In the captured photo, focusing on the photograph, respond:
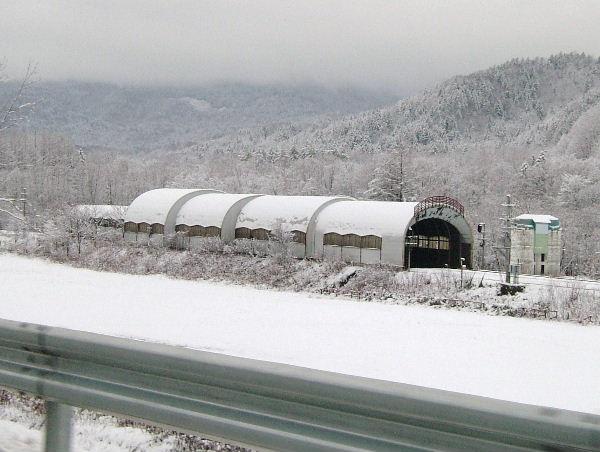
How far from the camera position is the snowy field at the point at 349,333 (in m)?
16.4

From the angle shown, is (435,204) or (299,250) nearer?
(435,204)

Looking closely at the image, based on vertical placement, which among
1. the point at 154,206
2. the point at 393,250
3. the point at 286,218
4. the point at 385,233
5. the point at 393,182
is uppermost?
the point at 393,182

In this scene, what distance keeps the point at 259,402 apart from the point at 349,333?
1946 cm

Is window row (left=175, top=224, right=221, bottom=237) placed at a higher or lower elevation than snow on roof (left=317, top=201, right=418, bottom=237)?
lower

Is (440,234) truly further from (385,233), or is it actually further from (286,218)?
(286,218)

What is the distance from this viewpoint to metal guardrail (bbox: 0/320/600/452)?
2738mm

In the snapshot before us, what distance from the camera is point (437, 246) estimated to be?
48.3 metres

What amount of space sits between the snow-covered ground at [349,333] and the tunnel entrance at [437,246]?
51.7 ft

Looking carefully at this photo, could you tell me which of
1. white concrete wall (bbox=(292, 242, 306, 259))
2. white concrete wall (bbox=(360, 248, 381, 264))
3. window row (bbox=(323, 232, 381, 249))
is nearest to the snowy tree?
white concrete wall (bbox=(292, 242, 306, 259))

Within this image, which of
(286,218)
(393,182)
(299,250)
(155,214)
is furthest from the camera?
(393,182)

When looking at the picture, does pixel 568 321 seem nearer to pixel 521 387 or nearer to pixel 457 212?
pixel 521 387

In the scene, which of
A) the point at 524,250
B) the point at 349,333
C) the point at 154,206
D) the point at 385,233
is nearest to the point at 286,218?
the point at 385,233

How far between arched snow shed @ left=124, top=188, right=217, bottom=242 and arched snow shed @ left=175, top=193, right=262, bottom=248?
0.89m

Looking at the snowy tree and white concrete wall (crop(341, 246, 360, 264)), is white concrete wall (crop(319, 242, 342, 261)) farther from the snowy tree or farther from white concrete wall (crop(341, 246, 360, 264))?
the snowy tree
